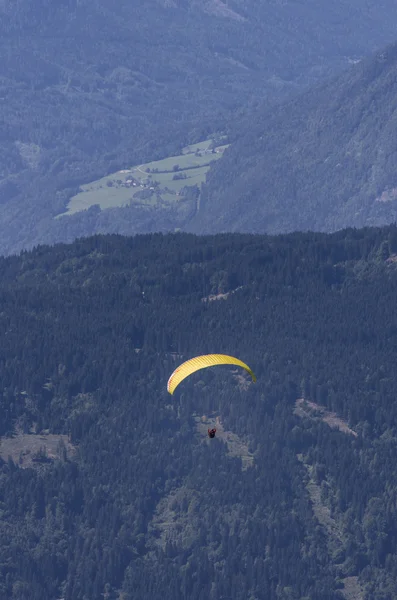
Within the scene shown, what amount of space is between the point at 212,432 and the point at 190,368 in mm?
6183

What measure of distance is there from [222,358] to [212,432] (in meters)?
6.92

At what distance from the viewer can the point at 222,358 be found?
602 ft

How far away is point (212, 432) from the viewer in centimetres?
18212

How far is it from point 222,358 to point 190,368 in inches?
127

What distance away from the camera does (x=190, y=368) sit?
18250 centimetres
